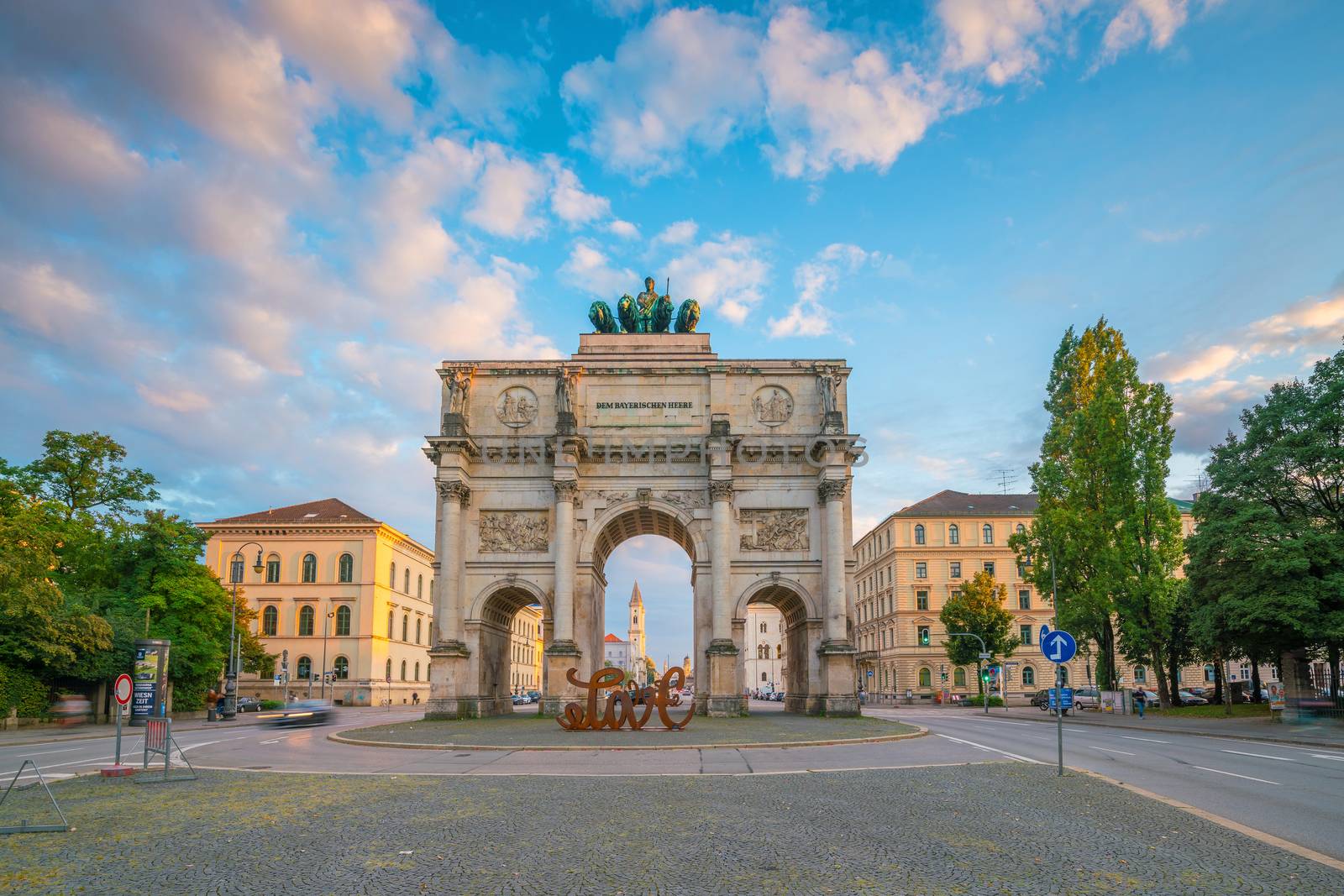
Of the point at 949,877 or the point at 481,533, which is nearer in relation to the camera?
the point at 949,877

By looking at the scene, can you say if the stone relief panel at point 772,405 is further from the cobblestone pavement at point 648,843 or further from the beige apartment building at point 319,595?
the beige apartment building at point 319,595

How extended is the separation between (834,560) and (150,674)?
88.7 feet

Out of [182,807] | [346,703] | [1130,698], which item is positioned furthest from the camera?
[346,703]

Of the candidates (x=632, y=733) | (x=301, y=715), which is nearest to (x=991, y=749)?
(x=632, y=733)

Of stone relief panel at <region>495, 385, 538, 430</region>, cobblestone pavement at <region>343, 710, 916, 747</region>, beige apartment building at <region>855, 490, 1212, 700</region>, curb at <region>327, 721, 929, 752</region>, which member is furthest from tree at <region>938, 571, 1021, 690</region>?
curb at <region>327, 721, 929, 752</region>

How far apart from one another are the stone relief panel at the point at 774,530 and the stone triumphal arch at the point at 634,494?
0.08 m

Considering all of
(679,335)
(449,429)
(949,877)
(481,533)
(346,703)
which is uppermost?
(679,335)

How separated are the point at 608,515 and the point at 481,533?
5851mm

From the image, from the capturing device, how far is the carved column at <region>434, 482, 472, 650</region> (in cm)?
4047

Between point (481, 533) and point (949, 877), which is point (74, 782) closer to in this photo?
point (949, 877)

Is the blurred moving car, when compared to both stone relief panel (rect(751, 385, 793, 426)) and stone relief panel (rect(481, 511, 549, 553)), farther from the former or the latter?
stone relief panel (rect(751, 385, 793, 426))

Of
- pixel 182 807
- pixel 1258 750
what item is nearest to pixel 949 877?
pixel 182 807

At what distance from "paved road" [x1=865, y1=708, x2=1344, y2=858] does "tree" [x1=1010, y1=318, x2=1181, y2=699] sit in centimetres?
1105

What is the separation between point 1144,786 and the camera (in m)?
14.9
